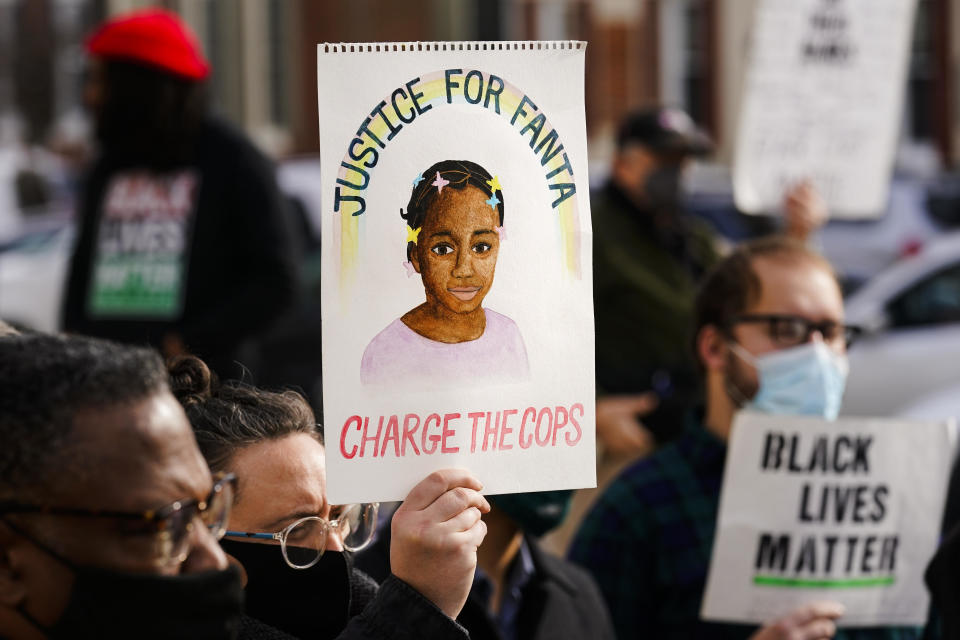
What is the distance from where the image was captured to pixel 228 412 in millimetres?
2422

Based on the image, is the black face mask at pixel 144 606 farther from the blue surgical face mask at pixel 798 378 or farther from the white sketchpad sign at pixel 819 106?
the white sketchpad sign at pixel 819 106

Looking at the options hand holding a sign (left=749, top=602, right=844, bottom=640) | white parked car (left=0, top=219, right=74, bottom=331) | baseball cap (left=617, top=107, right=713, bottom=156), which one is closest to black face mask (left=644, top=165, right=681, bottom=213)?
baseball cap (left=617, top=107, right=713, bottom=156)

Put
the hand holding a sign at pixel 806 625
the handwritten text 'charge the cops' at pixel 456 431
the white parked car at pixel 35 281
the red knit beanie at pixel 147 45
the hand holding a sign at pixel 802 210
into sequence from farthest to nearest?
the white parked car at pixel 35 281 → the hand holding a sign at pixel 802 210 → the red knit beanie at pixel 147 45 → the hand holding a sign at pixel 806 625 → the handwritten text 'charge the cops' at pixel 456 431

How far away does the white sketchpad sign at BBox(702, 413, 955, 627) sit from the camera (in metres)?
3.16

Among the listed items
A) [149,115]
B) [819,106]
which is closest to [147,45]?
[149,115]

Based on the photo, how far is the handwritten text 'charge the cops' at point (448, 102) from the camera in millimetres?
2102

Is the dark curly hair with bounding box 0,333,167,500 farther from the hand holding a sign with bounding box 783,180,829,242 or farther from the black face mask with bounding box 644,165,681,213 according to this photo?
the black face mask with bounding box 644,165,681,213

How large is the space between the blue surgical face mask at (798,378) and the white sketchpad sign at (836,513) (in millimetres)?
293

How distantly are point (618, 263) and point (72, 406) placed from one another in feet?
13.1

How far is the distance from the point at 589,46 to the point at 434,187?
64.0 ft

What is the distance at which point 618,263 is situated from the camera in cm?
556

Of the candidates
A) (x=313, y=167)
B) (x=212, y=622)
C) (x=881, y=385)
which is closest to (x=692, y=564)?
(x=212, y=622)

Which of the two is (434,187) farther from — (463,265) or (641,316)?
(641,316)

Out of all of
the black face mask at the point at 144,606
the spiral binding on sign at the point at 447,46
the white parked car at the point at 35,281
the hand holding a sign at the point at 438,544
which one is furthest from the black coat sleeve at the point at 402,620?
the white parked car at the point at 35,281
